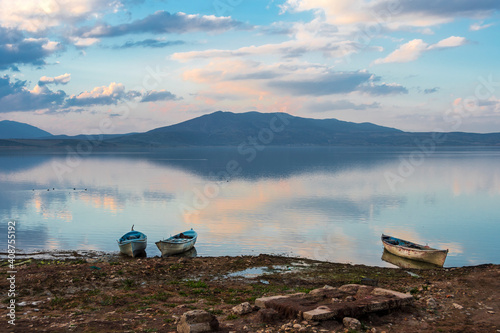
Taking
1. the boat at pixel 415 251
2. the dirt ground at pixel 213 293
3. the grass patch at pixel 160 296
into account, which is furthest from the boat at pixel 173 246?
the boat at pixel 415 251

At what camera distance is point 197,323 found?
42.9 feet

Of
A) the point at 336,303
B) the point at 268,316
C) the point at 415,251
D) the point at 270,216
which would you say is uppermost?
the point at 336,303

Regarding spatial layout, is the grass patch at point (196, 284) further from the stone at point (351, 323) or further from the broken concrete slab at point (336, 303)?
the stone at point (351, 323)

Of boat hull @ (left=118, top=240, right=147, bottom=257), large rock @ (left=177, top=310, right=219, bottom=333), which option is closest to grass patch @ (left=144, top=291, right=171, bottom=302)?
large rock @ (left=177, top=310, right=219, bottom=333)

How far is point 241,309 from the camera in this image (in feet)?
49.6

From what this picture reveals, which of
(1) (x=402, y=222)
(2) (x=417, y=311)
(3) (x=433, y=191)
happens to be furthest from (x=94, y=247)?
(3) (x=433, y=191)

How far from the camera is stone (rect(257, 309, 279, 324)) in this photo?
1405 centimetres

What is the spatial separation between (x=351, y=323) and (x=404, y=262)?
2103cm

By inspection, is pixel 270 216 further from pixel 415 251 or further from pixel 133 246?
pixel 133 246

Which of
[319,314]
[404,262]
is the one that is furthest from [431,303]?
[404,262]

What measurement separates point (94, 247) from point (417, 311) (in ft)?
95.3

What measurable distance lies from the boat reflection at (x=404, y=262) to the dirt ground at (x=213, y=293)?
3334 millimetres

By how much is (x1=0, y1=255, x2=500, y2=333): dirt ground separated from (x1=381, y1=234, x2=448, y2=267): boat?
3.10 m

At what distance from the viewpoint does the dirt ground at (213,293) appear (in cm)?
1409
